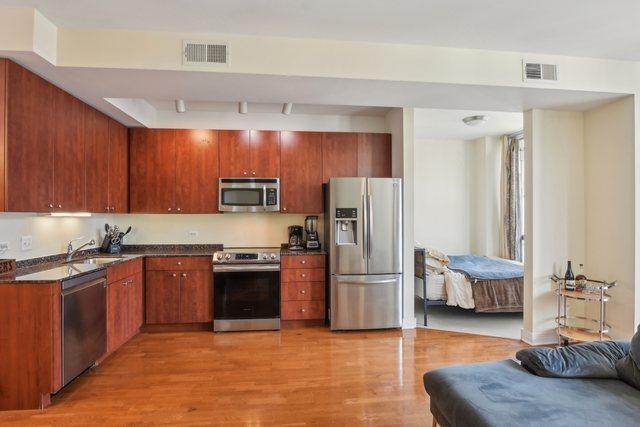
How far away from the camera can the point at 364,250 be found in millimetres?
3893

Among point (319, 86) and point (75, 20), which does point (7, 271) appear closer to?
point (75, 20)

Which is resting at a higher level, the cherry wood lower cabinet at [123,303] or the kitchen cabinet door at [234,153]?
the kitchen cabinet door at [234,153]

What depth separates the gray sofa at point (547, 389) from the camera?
4.89 ft

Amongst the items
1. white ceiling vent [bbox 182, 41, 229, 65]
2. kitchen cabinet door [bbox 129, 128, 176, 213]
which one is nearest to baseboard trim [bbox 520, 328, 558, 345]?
white ceiling vent [bbox 182, 41, 229, 65]

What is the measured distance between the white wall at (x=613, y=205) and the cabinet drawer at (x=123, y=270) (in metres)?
4.60

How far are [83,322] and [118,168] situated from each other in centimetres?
182

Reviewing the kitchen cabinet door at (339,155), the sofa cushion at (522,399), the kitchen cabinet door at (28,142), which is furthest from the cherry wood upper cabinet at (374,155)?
the kitchen cabinet door at (28,142)

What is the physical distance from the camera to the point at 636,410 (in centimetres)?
154

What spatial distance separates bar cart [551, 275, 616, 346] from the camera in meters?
3.11

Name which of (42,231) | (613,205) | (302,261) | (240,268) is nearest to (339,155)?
(302,261)

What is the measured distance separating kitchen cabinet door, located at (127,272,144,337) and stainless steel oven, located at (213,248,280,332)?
0.78m

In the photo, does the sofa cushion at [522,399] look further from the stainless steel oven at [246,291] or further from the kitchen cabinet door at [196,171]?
the kitchen cabinet door at [196,171]

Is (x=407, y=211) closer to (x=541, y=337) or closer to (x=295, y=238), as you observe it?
(x=295, y=238)

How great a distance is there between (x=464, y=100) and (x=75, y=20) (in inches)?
122
